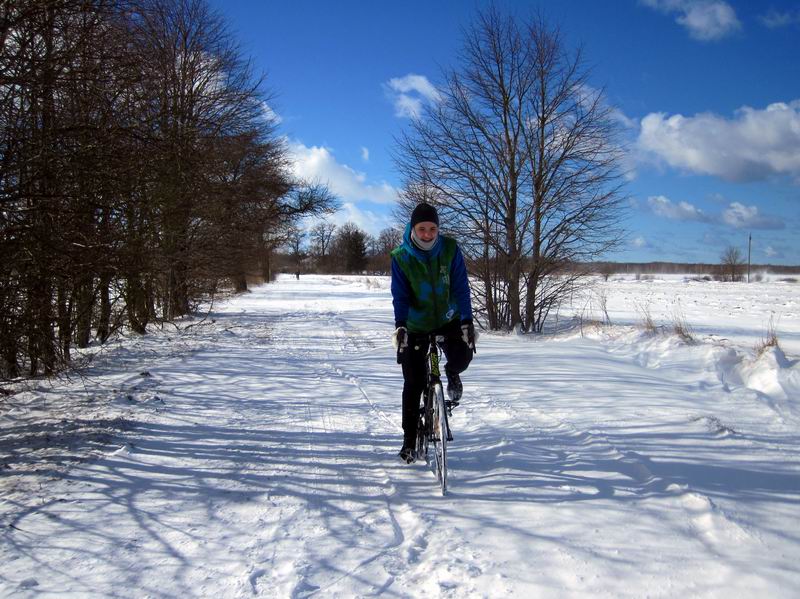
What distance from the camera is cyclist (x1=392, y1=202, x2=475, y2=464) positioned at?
3.82 metres

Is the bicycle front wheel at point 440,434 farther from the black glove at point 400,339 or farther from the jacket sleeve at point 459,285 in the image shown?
the jacket sleeve at point 459,285

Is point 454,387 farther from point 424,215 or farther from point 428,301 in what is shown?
point 424,215

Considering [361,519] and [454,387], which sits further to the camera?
[454,387]

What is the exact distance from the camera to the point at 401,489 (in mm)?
3609

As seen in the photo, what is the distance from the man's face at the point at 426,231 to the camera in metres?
3.79

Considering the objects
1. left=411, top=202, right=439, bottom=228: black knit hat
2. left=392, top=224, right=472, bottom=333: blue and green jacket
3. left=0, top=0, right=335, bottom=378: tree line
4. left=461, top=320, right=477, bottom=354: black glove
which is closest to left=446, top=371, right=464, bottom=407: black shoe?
left=461, top=320, right=477, bottom=354: black glove

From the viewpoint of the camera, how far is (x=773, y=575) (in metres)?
2.43

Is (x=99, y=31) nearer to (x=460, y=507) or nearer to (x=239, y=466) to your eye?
(x=239, y=466)

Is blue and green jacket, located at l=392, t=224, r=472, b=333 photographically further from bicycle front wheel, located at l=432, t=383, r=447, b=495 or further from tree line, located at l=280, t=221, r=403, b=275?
tree line, located at l=280, t=221, r=403, b=275

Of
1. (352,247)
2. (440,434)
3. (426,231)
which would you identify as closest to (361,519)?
(440,434)

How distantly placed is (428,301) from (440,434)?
0.98 metres

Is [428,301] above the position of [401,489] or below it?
above

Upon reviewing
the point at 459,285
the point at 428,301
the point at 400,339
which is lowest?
the point at 400,339

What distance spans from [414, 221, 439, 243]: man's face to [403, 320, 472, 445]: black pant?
674 mm
